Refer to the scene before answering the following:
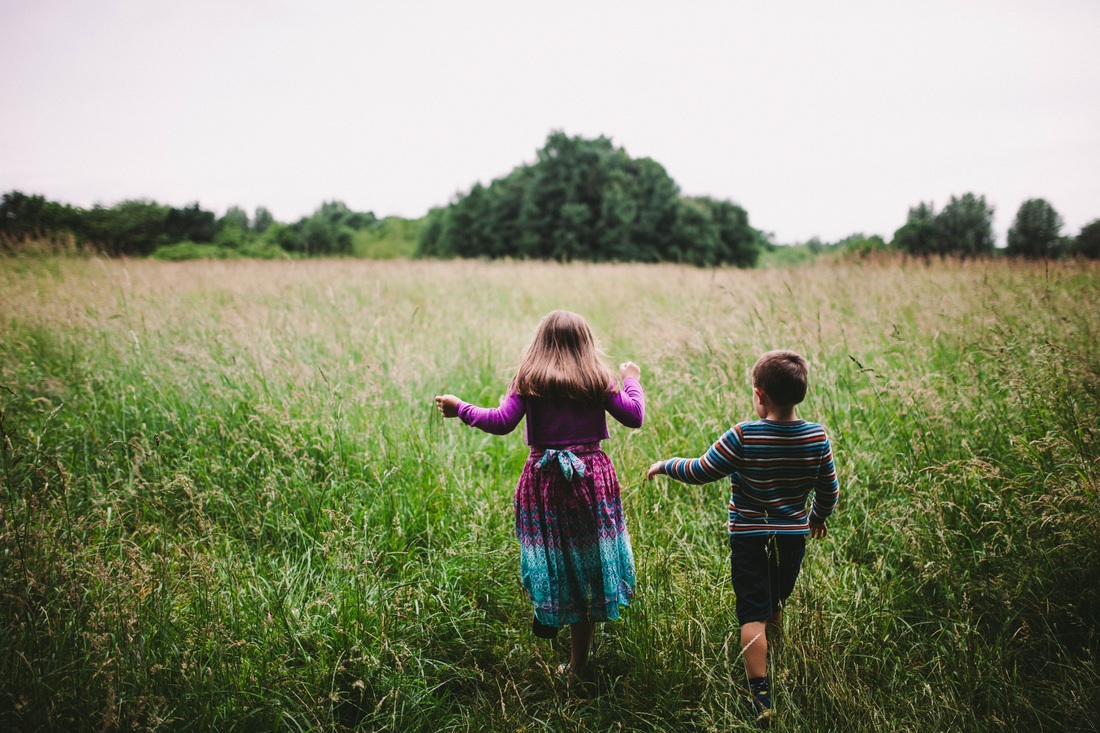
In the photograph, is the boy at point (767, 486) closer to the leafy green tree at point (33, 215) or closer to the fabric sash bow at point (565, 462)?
the fabric sash bow at point (565, 462)

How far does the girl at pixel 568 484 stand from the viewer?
75.0 inches

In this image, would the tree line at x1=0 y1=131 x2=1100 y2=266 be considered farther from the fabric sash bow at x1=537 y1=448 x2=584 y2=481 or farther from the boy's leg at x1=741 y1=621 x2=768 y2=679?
the boy's leg at x1=741 y1=621 x2=768 y2=679

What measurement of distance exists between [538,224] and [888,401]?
91.4ft

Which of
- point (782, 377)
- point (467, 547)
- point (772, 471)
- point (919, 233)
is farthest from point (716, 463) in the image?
point (919, 233)

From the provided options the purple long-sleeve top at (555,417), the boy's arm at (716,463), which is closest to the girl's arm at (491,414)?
the purple long-sleeve top at (555,417)

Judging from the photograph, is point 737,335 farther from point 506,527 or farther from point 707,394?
point 506,527

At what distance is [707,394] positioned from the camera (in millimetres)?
3633

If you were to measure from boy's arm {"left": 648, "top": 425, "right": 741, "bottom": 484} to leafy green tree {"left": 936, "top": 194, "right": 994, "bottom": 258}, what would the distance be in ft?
37.6

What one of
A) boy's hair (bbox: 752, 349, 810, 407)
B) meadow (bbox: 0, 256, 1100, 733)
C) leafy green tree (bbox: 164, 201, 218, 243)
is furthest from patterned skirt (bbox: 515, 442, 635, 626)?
leafy green tree (bbox: 164, 201, 218, 243)

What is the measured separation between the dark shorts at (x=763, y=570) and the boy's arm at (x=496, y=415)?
1.01 meters

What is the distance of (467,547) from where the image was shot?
262 cm

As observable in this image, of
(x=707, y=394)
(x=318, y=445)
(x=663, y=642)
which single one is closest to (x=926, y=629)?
(x=663, y=642)

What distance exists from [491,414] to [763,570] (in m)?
1.21

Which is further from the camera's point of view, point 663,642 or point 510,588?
point 510,588
